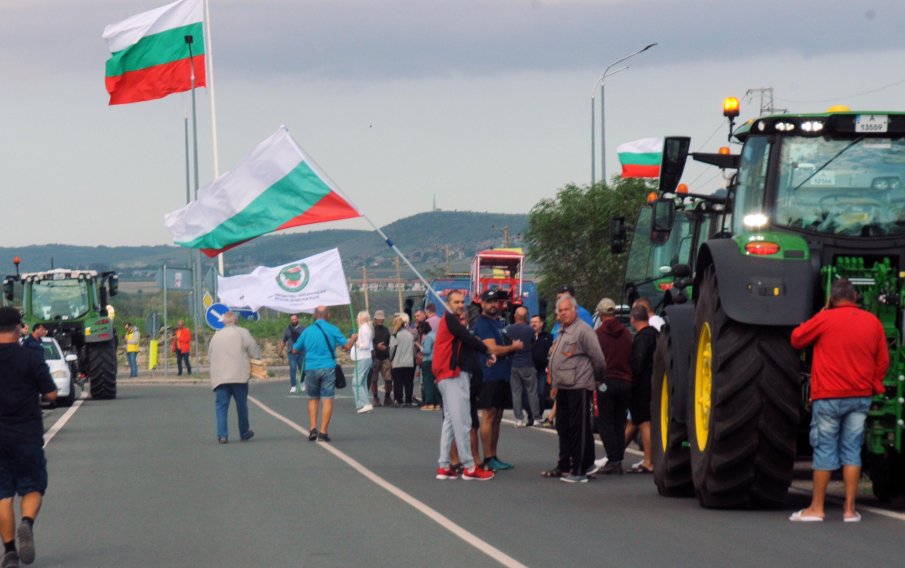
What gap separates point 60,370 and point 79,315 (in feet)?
18.3

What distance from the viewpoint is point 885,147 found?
40.9 feet

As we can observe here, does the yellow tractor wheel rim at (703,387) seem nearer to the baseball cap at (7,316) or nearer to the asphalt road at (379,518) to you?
the asphalt road at (379,518)

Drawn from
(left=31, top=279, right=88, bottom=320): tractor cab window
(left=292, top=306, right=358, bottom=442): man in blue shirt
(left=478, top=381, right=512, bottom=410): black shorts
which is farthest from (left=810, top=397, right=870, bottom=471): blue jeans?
(left=31, top=279, right=88, bottom=320): tractor cab window

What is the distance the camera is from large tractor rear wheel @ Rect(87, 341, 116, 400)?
35375mm

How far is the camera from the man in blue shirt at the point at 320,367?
2095 cm

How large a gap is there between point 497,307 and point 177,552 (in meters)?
6.96

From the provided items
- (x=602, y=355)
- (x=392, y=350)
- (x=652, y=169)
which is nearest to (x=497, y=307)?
(x=602, y=355)

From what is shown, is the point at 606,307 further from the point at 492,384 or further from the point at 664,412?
the point at 664,412

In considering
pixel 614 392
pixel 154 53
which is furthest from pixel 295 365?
pixel 614 392

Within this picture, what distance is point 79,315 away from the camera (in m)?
36.5

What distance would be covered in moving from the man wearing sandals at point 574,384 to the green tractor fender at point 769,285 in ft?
11.3

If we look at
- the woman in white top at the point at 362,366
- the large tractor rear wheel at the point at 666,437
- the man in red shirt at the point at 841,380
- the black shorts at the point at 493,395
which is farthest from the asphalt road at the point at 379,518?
the woman in white top at the point at 362,366

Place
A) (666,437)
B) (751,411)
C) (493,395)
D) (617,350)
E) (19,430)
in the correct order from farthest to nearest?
(493,395) → (617,350) → (666,437) → (751,411) → (19,430)

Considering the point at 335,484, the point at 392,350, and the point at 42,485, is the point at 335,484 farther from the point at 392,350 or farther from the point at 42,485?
the point at 392,350
